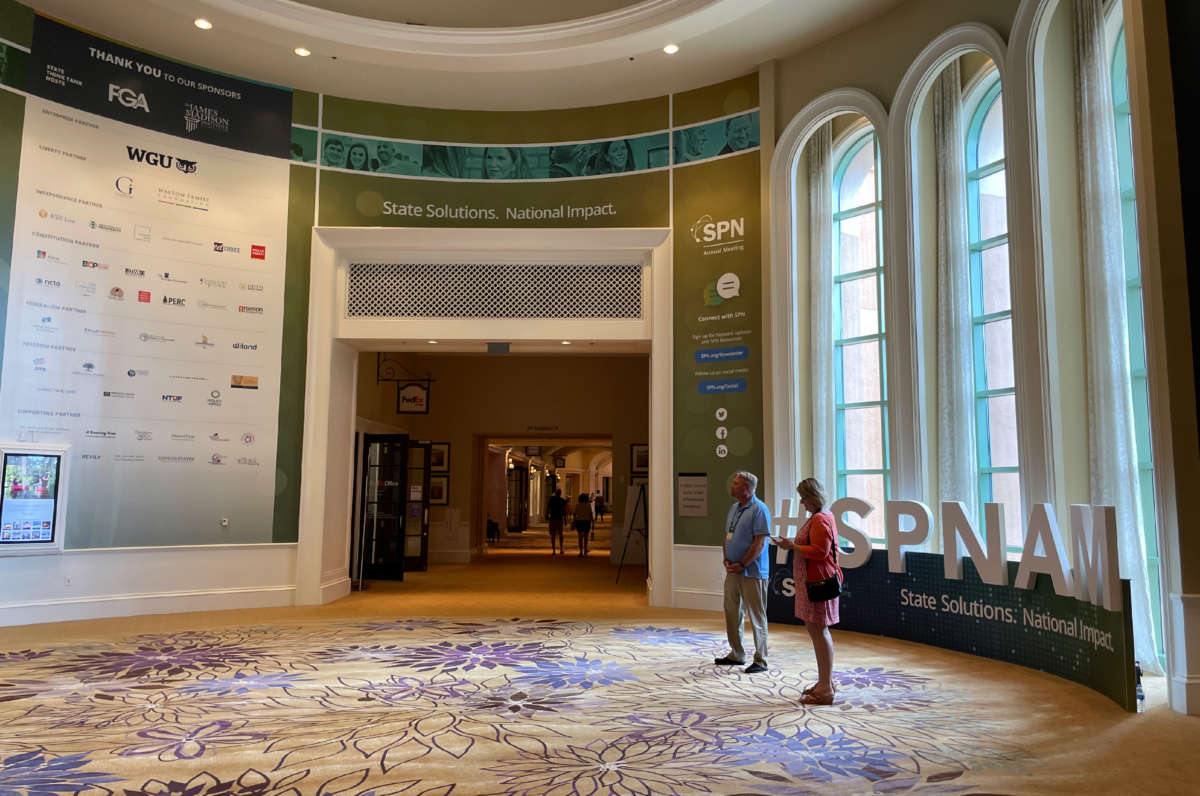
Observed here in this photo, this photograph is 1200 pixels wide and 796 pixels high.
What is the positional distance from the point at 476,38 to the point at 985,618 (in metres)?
7.14

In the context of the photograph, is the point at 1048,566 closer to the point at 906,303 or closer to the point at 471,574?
the point at 906,303

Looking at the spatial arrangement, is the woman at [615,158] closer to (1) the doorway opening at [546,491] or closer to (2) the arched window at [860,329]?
(2) the arched window at [860,329]

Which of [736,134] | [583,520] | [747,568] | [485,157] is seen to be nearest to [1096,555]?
[747,568]

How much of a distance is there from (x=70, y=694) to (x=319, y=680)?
1.41m

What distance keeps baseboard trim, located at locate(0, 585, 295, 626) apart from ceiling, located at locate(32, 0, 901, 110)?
548 cm

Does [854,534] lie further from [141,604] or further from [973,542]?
[141,604]

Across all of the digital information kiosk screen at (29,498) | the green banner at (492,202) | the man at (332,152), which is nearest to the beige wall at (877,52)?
the green banner at (492,202)

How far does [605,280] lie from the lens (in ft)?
30.6

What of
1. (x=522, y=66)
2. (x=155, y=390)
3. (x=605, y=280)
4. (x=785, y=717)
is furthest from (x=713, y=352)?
(x=155, y=390)

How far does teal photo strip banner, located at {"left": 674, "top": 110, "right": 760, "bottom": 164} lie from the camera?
28.9 ft

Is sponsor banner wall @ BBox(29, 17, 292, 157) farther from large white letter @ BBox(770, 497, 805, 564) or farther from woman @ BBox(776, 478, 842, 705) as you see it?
woman @ BBox(776, 478, 842, 705)

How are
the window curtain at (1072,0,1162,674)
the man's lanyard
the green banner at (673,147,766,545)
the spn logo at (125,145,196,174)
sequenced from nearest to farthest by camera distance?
the window curtain at (1072,0,1162,674)
the man's lanyard
the spn logo at (125,145,196,174)
the green banner at (673,147,766,545)

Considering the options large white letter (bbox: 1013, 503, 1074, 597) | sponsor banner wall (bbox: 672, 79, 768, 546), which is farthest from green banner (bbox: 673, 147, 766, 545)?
large white letter (bbox: 1013, 503, 1074, 597)

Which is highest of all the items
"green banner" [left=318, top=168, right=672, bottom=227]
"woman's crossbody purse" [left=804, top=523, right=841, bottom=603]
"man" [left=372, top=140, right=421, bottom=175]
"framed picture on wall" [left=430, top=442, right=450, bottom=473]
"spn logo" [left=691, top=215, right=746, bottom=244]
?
"man" [left=372, top=140, right=421, bottom=175]
